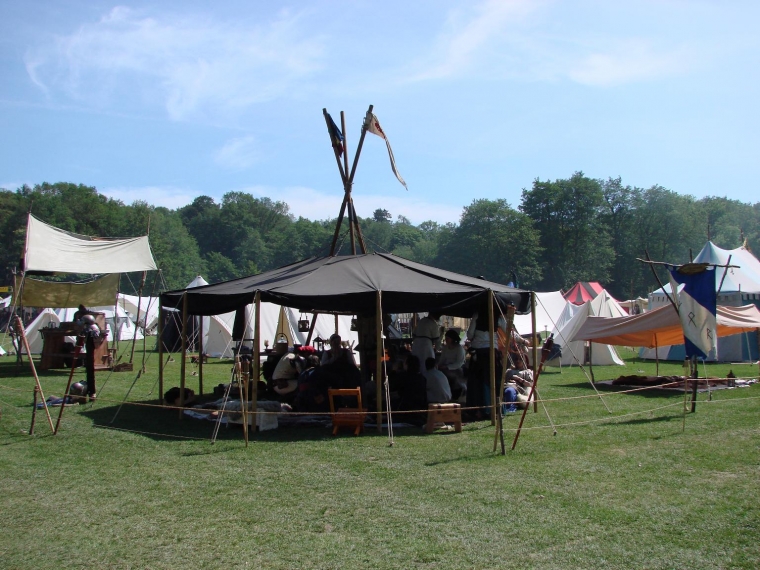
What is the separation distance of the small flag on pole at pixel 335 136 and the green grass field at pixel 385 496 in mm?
5652

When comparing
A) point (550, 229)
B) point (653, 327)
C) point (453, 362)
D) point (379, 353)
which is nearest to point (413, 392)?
point (379, 353)

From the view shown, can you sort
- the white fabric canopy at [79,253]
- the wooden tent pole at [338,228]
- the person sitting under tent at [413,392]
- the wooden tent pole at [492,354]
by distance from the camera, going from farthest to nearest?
the white fabric canopy at [79,253]
the wooden tent pole at [338,228]
the person sitting under tent at [413,392]
the wooden tent pole at [492,354]

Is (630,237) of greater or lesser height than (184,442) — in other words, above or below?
above

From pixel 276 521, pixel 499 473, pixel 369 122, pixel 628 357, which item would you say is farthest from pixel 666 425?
pixel 628 357

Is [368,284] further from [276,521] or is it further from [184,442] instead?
[276,521]

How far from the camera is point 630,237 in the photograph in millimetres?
65688

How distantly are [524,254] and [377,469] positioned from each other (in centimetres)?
5739

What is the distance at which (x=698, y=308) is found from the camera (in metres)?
9.98

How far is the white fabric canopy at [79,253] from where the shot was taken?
1617 centimetres

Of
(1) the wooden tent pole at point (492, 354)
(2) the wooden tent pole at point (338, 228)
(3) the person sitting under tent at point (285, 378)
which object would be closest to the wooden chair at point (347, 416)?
(1) the wooden tent pole at point (492, 354)

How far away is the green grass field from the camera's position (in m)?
4.55

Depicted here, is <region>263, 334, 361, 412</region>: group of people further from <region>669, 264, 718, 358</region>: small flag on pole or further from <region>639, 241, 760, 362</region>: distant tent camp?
<region>639, 241, 760, 362</region>: distant tent camp

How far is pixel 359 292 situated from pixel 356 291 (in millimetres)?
60

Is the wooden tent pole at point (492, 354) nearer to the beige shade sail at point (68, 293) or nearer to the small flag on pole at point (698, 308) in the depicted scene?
the small flag on pole at point (698, 308)
